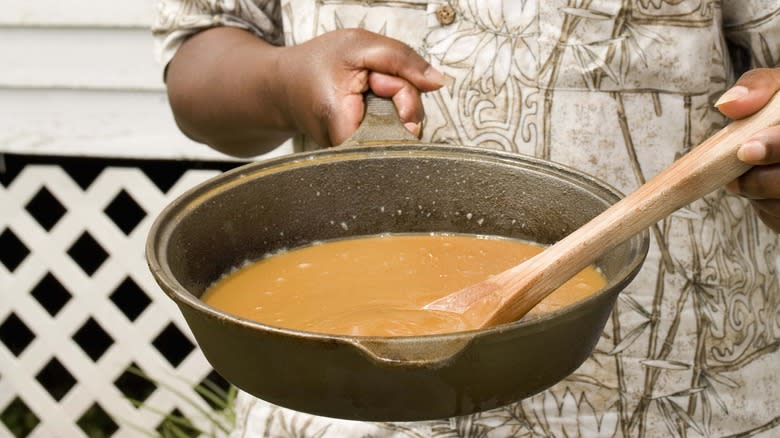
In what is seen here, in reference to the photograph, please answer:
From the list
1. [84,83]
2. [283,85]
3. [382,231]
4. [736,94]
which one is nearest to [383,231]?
[382,231]

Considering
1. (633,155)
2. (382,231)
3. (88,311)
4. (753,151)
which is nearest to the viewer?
(753,151)

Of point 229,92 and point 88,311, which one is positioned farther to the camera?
point 88,311

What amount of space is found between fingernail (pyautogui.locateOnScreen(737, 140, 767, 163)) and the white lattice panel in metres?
2.11

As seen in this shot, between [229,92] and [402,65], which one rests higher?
[402,65]

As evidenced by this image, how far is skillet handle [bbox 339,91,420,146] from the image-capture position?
1.17 meters

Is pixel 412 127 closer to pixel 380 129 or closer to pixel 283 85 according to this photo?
pixel 380 129

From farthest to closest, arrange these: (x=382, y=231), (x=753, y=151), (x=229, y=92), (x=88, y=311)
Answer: (x=88, y=311), (x=229, y=92), (x=382, y=231), (x=753, y=151)

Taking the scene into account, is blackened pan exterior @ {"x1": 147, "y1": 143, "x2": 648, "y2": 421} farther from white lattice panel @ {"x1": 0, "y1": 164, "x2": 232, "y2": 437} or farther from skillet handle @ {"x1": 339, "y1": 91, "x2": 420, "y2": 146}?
white lattice panel @ {"x1": 0, "y1": 164, "x2": 232, "y2": 437}

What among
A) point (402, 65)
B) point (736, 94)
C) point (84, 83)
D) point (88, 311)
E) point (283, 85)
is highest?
point (736, 94)

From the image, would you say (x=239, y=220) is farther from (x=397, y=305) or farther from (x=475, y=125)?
(x=475, y=125)

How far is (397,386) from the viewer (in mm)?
800

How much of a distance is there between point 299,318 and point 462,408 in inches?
10.0

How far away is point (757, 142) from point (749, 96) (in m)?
0.06

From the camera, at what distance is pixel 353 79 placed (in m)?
1.22
